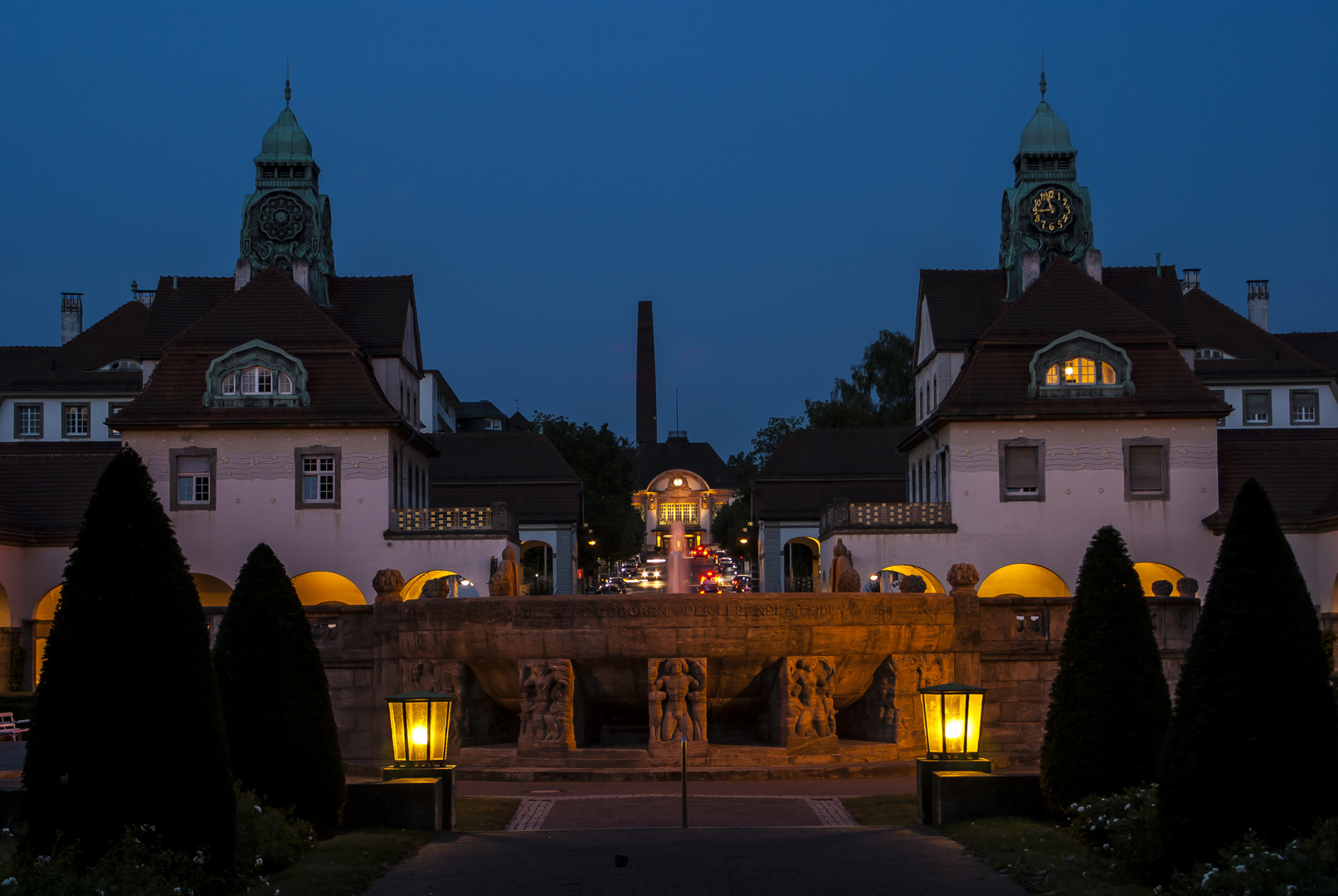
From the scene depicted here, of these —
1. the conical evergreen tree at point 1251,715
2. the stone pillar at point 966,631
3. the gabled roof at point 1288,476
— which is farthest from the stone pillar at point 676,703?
the gabled roof at point 1288,476

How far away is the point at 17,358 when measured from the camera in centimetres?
7231

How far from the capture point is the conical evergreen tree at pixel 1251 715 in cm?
1062

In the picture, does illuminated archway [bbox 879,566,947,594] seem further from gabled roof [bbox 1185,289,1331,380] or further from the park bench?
gabled roof [bbox 1185,289,1331,380]

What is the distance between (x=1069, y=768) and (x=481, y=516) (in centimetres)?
3150

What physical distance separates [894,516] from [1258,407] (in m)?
26.5

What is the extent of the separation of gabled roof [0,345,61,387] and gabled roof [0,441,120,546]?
27.0 meters

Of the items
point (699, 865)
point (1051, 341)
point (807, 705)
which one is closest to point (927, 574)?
point (1051, 341)

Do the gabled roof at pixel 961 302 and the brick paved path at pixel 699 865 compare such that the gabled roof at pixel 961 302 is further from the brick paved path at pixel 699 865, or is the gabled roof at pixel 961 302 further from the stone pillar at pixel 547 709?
the brick paved path at pixel 699 865

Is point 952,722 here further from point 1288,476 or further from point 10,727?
point 1288,476

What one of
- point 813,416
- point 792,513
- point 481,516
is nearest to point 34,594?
point 481,516

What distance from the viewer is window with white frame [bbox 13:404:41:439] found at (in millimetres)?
65375

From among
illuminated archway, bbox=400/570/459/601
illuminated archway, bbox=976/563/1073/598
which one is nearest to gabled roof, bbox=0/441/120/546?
illuminated archway, bbox=400/570/459/601

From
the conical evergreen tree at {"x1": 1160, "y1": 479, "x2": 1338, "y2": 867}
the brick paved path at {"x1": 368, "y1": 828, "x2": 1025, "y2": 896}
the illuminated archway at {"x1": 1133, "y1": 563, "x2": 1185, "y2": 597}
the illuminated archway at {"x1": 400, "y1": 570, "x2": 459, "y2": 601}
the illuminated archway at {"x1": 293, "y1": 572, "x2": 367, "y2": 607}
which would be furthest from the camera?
the illuminated archway at {"x1": 293, "y1": 572, "x2": 367, "y2": 607}

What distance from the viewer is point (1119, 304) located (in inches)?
1775
